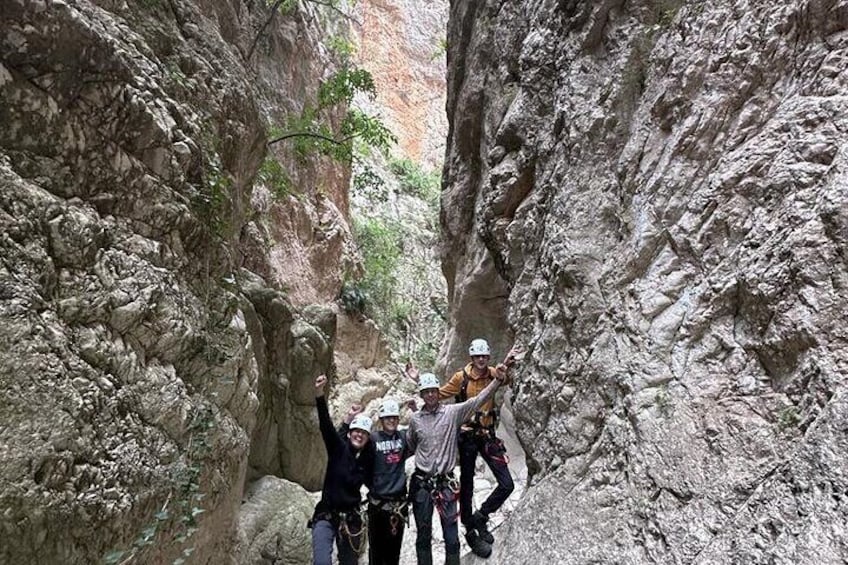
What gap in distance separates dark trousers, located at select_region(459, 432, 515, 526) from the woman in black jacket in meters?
1.00

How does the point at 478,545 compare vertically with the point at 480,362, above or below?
below

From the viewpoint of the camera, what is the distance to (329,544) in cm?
512

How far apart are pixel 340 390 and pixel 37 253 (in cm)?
1378

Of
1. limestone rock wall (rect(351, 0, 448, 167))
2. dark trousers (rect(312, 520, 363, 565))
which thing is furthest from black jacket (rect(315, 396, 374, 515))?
limestone rock wall (rect(351, 0, 448, 167))

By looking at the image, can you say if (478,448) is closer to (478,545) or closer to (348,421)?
(478,545)

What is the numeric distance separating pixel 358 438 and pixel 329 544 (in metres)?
0.99

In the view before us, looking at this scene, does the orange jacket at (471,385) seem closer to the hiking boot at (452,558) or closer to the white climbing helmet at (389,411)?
the white climbing helmet at (389,411)

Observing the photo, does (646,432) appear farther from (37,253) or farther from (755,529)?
(37,253)

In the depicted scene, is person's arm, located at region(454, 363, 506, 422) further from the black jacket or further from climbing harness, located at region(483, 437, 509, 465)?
the black jacket

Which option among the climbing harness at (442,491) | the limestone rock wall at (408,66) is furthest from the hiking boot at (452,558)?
the limestone rock wall at (408,66)

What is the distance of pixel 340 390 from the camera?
1725cm

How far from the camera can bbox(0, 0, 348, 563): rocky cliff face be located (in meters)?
3.68

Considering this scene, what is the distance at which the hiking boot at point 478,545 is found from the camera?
218 inches

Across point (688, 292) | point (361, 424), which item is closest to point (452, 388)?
point (361, 424)
